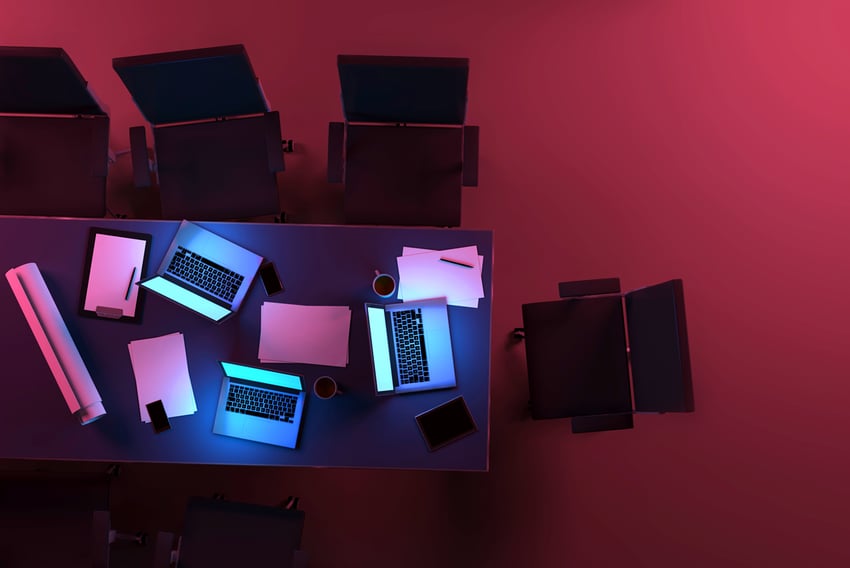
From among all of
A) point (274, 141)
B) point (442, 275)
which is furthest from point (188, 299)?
point (442, 275)

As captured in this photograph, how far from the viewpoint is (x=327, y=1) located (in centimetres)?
317

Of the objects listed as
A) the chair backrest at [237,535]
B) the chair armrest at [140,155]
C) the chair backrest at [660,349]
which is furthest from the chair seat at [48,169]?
the chair backrest at [660,349]

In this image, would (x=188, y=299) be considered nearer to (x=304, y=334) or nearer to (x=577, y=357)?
(x=304, y=334)

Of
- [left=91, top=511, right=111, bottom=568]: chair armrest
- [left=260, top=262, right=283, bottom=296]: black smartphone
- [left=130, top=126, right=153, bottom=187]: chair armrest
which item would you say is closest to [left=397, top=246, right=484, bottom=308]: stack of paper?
[left=260, top=262, right=283, bottom=296]: black smartphone

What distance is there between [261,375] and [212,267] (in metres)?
0.51

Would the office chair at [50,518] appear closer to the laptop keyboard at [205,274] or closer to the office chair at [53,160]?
the laptop keyboard at [205,274]

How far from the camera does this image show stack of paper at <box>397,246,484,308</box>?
2.20 meters

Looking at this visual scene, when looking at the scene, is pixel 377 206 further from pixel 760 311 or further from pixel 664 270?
pixel 760 311

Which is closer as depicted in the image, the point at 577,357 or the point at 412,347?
the point at 412,347

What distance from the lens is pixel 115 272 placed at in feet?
7.23

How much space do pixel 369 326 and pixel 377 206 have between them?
820 mm

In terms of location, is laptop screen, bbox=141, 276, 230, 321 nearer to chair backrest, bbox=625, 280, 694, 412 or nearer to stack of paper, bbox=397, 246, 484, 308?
stack of paper, bbox=397, 246, 484, 308

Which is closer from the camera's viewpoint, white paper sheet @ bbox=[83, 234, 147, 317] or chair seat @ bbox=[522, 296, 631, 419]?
white paper sheet @ bbox=[83, 234, 147, 317]

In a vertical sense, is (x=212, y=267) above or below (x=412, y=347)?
above
